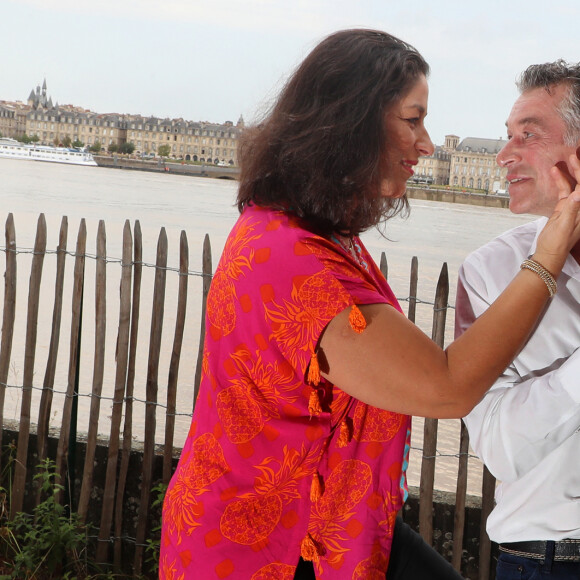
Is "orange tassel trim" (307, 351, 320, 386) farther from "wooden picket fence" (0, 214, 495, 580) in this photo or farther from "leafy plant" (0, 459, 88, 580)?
"leafy plant" (0, 459, 88, 580)

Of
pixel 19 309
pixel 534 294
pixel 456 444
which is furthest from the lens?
pixel 19 309

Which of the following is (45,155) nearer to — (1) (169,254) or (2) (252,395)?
(1) (169,254)

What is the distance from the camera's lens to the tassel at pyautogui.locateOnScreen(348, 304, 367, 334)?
128 centimetres

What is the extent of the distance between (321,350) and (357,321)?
0.25ft

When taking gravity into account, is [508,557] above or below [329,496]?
below

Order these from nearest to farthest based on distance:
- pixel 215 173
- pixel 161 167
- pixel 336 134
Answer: pixel 336 134 < pixel 215 173 < pixel 161 167

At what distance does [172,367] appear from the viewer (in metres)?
3.46

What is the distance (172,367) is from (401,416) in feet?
→ 6.79

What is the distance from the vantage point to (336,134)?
1.39 m

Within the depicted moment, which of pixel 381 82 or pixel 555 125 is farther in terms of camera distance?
pixel 555 125

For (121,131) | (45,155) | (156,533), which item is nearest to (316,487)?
(156,533)

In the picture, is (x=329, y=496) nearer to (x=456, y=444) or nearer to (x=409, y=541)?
(x=409, y=541)

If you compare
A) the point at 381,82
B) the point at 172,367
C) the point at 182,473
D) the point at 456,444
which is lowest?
the point at 456,444

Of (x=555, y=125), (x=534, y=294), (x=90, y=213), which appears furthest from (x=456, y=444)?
(x=90, y=213)
